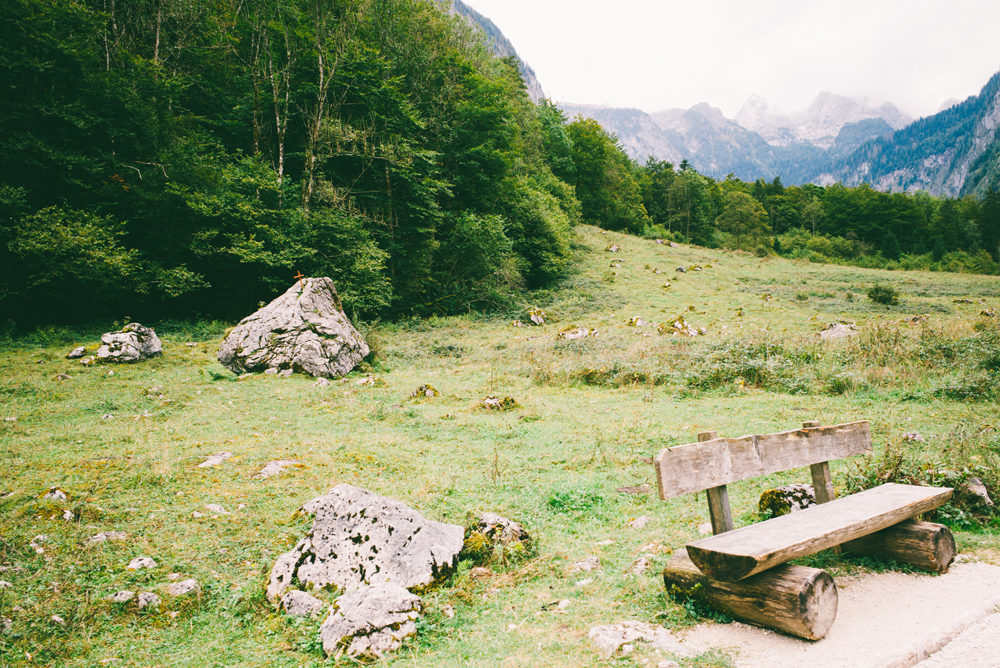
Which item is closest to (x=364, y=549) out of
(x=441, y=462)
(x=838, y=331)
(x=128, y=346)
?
(x=441, y=462)

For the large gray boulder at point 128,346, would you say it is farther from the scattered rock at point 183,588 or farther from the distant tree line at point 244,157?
the scattered rock at point 183,588

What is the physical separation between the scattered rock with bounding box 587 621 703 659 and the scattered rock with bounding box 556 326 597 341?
53.7 ft

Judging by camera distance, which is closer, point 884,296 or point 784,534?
point 784,534

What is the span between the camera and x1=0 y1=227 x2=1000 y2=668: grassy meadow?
3.48 m

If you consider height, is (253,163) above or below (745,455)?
above

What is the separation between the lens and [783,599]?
2.95 metres

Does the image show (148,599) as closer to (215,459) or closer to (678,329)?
(215,459)

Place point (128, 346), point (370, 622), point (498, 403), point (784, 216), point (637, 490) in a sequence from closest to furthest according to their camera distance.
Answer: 1. point (370, 622)
2. point (637, 490)
3. point (498, 403)
4. point (128, 346)
5. point (784, 216)

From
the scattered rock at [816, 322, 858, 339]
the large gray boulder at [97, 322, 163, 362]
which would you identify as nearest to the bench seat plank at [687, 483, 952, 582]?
the scattered rock at [816, 322, 858, 339]

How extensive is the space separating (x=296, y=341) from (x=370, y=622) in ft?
40.1

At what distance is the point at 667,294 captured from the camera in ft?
99.2

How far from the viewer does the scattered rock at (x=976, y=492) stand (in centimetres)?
479

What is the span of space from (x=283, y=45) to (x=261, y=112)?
337cm

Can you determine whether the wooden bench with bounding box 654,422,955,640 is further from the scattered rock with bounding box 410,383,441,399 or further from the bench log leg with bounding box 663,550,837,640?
the scattered rock with bounding box 410,383,441,399
